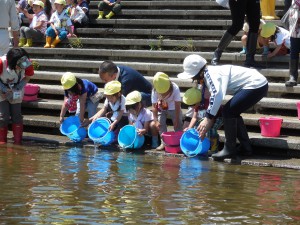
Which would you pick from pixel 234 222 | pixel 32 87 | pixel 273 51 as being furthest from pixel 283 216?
pixel 32 87

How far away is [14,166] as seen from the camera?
9.59 m

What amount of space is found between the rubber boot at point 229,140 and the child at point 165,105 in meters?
1.00

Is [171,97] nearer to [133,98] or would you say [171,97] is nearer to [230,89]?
[133,98]

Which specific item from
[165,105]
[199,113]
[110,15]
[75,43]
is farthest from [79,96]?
[110,15]

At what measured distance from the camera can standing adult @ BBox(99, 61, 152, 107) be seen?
11.4 metres

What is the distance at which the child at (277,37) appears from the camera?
39.8 feet

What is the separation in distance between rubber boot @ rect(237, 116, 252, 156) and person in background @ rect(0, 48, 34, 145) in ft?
10.9

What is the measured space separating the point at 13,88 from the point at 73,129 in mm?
1071

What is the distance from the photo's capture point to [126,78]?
11.5m

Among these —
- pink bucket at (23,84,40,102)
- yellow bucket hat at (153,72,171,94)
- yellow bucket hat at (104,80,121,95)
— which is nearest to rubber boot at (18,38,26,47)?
pink bucket at (23,84,40,102)

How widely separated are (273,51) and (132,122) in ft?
8.73

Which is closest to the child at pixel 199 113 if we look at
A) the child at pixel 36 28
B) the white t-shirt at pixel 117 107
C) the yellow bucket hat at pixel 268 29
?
the white t-shirt at pixel 117 107

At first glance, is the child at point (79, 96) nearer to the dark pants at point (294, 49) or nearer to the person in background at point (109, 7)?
the dark pants at point (294, 49)

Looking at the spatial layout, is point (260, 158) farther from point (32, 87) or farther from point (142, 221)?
point (32, 87)
